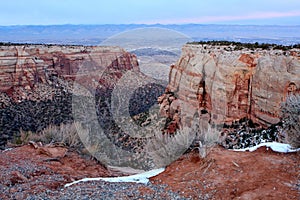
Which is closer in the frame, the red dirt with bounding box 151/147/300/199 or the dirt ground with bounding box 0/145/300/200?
the red dirt with bounding box 151/147/300/199

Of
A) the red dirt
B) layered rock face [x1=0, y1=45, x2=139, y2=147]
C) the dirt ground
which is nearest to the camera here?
the red dirt

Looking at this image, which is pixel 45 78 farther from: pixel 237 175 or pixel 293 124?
pixel 237 175

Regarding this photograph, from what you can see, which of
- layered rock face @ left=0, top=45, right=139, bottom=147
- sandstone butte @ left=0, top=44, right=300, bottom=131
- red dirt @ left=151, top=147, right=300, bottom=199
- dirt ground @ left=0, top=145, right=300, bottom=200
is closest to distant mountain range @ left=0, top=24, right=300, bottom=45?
layered rock face @ left=0, top=45, right=139, bottom=147

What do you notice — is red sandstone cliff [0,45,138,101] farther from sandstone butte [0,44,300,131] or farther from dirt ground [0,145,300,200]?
dirt ground [0,145,300,200]

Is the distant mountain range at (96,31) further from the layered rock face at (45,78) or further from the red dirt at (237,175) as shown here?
the red dirt at (237,175)

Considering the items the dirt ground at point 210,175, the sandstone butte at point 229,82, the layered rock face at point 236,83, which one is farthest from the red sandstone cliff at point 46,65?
the dirt ground at point 210,175

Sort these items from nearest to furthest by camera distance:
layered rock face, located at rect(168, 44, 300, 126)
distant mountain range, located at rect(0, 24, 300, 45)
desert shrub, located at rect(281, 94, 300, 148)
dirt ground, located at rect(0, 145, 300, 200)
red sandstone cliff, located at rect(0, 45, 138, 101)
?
dirt ground, located at rect(0, 145, 300, 200) → desert shrub, located at rect(281, 94, 300, 148) → layered rock face, located at rect(168, 44, 300, 126) → red sandstone cliff, located at rect(0, 45, 138, 101) → distant mountain range, located at rect(0, 24, 300, 45)
